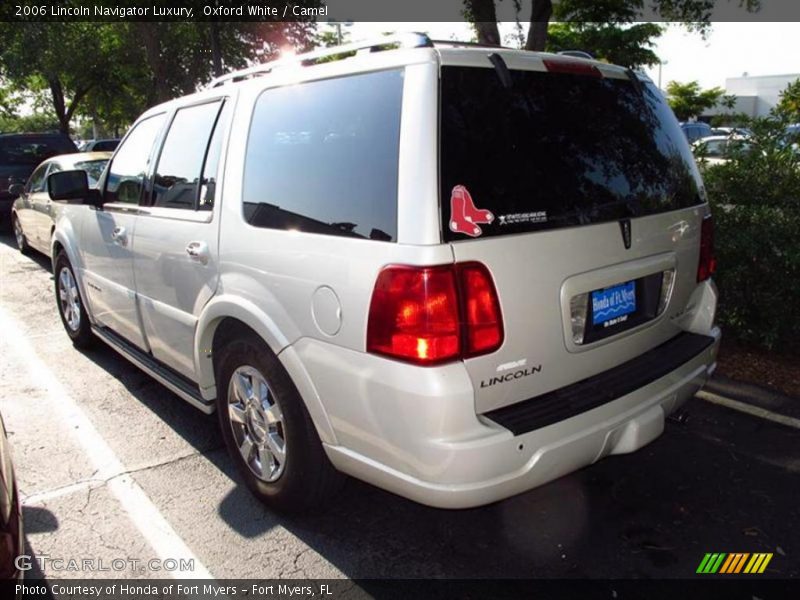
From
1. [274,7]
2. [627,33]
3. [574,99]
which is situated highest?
[627,33]

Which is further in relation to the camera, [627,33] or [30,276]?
[627,33]

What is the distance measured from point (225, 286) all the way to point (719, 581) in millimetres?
2471

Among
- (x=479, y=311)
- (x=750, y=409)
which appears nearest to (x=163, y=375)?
(x=479, y=311)

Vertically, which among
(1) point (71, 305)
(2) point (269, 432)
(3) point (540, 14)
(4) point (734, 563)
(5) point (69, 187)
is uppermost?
(3) point (540, 14)

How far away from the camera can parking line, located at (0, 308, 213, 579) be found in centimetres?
277

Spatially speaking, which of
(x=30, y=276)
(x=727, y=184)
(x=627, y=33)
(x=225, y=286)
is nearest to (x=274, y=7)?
(x=30, y=276)

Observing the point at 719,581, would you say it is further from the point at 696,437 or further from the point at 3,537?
the point at 3,537

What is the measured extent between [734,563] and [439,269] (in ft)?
5.98

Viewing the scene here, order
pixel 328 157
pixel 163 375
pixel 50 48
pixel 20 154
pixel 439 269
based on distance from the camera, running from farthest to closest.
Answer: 1. pixel 50 48
2. pixel 20 154
3. pixel 163 375
4. pixel 328 157
5. pixel 439 269

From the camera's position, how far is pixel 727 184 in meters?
5.15

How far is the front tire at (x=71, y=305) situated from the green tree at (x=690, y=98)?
46123mm

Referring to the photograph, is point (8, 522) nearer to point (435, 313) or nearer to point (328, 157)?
point (435, 313)

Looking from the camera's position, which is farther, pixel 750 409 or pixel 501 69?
pixel 750 409

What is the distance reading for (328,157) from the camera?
252cm
